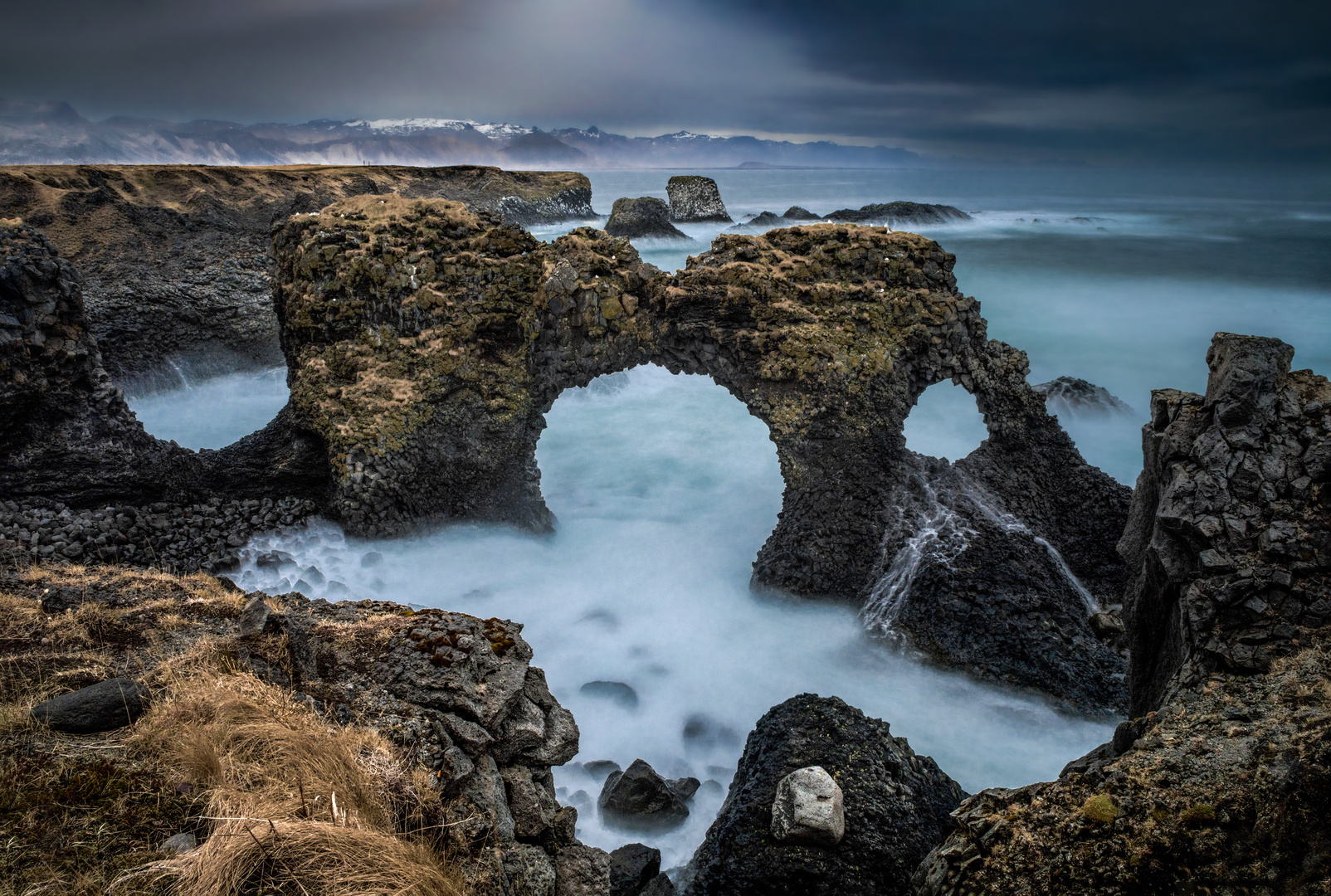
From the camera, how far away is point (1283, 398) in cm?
777

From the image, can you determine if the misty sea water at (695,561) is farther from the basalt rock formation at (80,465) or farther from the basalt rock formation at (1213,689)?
the basalt rock formation at (1213,689)

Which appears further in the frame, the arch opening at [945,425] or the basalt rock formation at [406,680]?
the arch opening at [945,425]

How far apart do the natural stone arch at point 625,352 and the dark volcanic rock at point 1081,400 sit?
13776mm

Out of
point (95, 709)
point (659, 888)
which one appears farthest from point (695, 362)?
point (95, 709)

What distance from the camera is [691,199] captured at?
72.2m

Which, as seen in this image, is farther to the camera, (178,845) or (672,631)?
(672,631)

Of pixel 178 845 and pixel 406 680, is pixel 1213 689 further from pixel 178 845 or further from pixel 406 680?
pixel 178 845

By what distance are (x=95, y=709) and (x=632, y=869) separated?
5793mm

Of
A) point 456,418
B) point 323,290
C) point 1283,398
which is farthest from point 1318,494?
point 323,290

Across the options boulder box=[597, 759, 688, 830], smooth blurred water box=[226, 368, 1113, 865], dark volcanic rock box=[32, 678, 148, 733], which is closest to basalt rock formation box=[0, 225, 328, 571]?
smooth blurred water box=[226, 368, 1113, 865]

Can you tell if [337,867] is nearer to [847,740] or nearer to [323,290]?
[847,740]

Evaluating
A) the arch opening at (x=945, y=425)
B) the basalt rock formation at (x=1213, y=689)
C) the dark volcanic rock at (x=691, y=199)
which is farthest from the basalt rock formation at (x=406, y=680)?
the dark volcanic rock at (x=691, y=199)

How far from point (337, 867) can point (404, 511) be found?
13204mm

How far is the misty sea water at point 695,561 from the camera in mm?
12000
